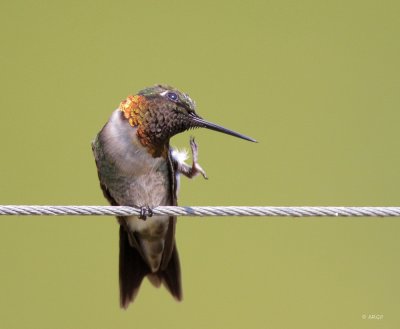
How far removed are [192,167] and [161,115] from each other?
377mm

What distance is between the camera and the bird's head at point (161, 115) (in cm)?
431

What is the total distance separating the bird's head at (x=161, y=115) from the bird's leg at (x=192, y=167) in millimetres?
192

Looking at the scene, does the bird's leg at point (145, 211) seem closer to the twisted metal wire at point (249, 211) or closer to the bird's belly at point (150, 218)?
the bird's belly at point (150, 218)

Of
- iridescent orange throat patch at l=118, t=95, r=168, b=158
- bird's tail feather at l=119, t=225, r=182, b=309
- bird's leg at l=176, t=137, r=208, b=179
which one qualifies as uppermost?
iridescent orange throat patch at l=118, t=95, r=168, b=158

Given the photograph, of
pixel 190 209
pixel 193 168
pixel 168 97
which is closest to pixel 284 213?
pixel 190 209

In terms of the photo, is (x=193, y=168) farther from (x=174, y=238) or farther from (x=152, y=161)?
(x=174, y=238)

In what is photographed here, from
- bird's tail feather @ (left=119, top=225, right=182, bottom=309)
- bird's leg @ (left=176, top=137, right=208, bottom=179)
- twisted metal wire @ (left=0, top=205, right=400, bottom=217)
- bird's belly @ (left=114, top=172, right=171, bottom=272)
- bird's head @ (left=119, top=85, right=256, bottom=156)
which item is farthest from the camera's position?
bird's tail feather @ (left=119, top=225, right=182, bottom=309)

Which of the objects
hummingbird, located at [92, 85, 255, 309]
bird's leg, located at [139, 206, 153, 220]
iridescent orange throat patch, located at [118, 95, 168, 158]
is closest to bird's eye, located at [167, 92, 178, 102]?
hummingbird, located at [92, 85, 255, 309]

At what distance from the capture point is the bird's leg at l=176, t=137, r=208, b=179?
4050 millimetres

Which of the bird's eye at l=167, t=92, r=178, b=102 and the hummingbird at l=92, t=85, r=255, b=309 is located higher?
the bird's eye at l=167, t=92, r=178, b=102

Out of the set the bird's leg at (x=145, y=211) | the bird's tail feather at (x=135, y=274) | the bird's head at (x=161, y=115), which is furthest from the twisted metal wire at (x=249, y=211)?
the bird's tail feather at (x=135, y=274)

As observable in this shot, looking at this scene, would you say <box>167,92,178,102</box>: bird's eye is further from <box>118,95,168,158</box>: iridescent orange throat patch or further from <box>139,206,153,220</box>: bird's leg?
<box>139,206,153,220</box>: bird's leg

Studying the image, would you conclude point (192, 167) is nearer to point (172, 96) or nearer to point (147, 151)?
point (147, 151)

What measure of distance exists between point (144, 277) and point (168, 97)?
4.64 feet
